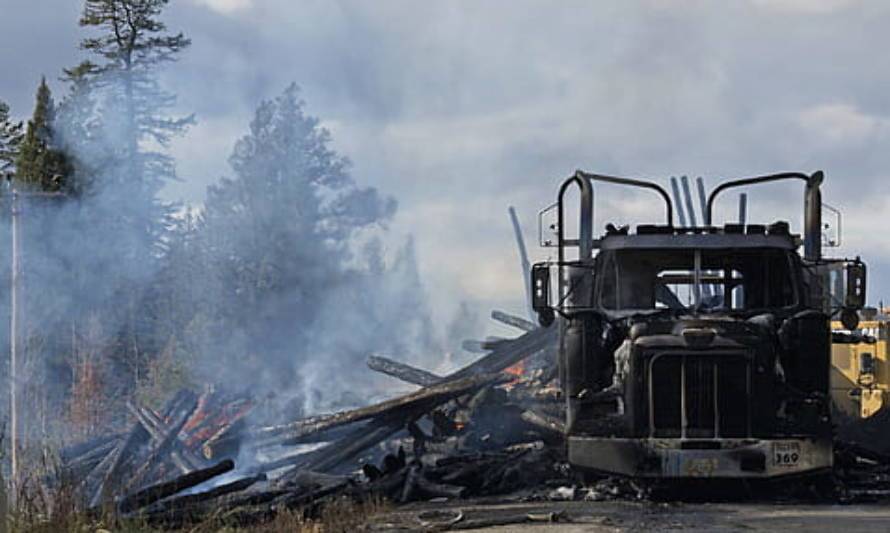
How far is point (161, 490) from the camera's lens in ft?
51.8

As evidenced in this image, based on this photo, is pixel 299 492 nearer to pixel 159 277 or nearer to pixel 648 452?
pixel 648 452

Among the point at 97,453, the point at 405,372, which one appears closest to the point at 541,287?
the point at 97,453

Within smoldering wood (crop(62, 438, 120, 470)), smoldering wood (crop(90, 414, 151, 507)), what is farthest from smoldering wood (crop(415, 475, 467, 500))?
smoldering wood (crop(62, 438, 120, 470))

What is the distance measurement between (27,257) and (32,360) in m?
2.90

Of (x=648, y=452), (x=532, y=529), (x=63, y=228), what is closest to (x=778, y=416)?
(x=648, y=452)

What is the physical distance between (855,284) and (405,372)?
12.0m

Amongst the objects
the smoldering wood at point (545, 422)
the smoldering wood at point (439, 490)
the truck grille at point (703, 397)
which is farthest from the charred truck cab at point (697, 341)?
the smoldering wood at point (545, 422)

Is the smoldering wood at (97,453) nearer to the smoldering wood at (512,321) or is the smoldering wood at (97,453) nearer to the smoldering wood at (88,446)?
the smoldering wood at (88,446)

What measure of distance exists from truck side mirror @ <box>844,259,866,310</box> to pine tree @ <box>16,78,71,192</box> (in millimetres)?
16036

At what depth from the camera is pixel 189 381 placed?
108ft

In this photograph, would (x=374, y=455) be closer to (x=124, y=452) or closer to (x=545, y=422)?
(x=545, y=422)

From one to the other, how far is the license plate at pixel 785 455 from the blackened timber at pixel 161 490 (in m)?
6.36

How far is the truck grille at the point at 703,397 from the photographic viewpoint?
15133 mm

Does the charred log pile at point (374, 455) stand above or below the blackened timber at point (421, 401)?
below
